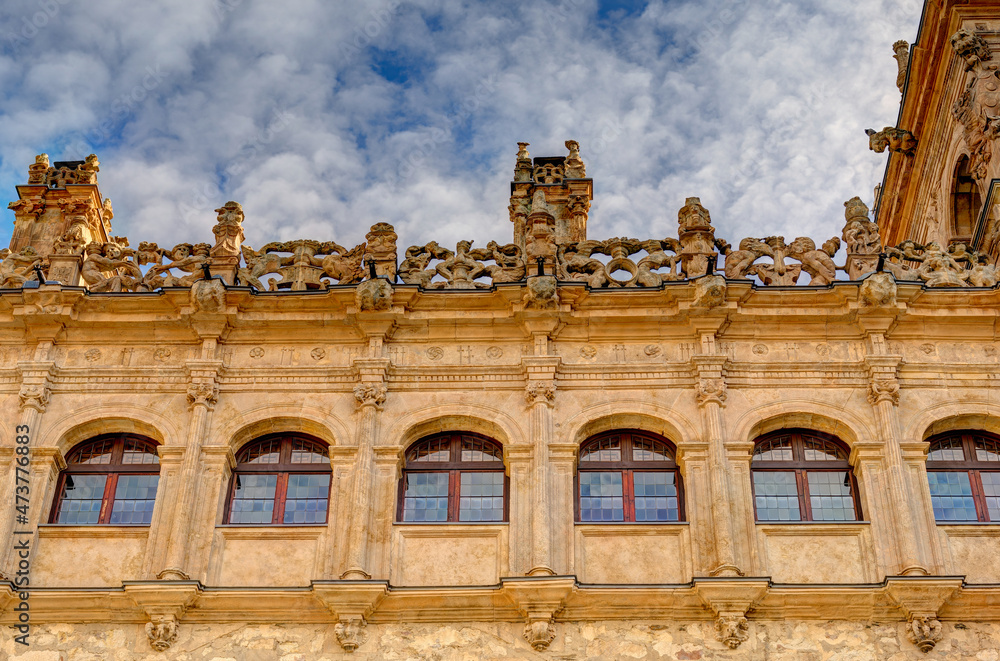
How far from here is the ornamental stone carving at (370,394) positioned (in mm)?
18719

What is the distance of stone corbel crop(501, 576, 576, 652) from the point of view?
16.6 m

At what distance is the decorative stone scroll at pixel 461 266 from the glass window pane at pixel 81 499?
476 centimetres

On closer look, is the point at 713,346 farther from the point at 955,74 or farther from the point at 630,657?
the point at 955,74

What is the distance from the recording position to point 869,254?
65.8 ft

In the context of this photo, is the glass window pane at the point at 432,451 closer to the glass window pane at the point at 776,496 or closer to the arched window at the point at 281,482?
the arched window at the point at 281,482

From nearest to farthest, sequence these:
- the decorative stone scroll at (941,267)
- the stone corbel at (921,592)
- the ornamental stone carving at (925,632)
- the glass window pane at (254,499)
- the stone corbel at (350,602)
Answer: the ornamental stone carving at (925,632)
the stone corbel at (921,592)
the stone corbel at (350,602)
the glass window pane at (254,499)
the decorative stone scroll at (941,267)

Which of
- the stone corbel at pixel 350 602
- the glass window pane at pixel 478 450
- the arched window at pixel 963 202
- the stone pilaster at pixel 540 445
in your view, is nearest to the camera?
the stone corbel at pixel 350 602

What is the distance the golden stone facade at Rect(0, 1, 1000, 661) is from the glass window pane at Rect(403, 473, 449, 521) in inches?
10.1

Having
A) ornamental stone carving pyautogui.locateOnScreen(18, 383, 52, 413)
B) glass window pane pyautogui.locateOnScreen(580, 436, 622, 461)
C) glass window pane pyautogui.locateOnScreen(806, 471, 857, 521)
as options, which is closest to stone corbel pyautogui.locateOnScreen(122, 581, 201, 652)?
ornamental stone carving pyautogui.locateOnScreen(18, 383, 52, 413)

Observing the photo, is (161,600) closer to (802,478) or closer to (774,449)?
(774,449)

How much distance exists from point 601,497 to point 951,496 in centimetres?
425

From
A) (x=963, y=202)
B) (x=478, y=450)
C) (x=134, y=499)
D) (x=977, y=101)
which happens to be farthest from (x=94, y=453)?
(x=963, y=202)

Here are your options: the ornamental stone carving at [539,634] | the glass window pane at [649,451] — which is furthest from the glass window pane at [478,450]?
the ornamental stone carving at [539,634]

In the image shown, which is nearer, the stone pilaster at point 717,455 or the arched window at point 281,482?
the stone pilaster at point 717,455
